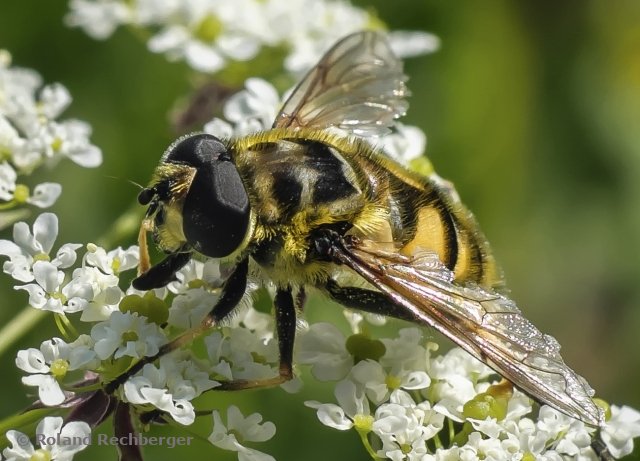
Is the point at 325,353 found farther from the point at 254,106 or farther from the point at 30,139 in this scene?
the point at 30,139

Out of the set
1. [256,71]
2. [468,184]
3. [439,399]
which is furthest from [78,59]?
[439,399]

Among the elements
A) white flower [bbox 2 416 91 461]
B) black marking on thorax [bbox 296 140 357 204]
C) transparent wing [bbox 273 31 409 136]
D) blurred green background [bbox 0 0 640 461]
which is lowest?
blurred green background [bbox 0 0 640 461]

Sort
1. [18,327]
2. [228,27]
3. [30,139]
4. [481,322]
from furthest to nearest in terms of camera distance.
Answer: [228,27] < [30,139] < [18,327] < [481,322]

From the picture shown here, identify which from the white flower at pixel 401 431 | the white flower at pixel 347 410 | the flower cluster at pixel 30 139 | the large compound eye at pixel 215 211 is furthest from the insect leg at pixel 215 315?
the flower cluster at pixel 30 139

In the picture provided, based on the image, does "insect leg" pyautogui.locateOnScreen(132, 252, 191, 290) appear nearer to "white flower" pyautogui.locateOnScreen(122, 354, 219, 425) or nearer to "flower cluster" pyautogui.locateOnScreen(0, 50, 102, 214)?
"white flower" pyautogui.locateOnScreen(122, 354, 219, 425)

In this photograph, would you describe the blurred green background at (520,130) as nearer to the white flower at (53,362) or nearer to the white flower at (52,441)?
the white flower at (53,362)

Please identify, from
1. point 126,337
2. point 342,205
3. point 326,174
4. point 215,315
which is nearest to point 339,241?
point 342,205

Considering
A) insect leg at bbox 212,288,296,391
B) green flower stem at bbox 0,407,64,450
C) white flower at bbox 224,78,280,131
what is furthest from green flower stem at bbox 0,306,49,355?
white flower at bbox 224,78,280,131
